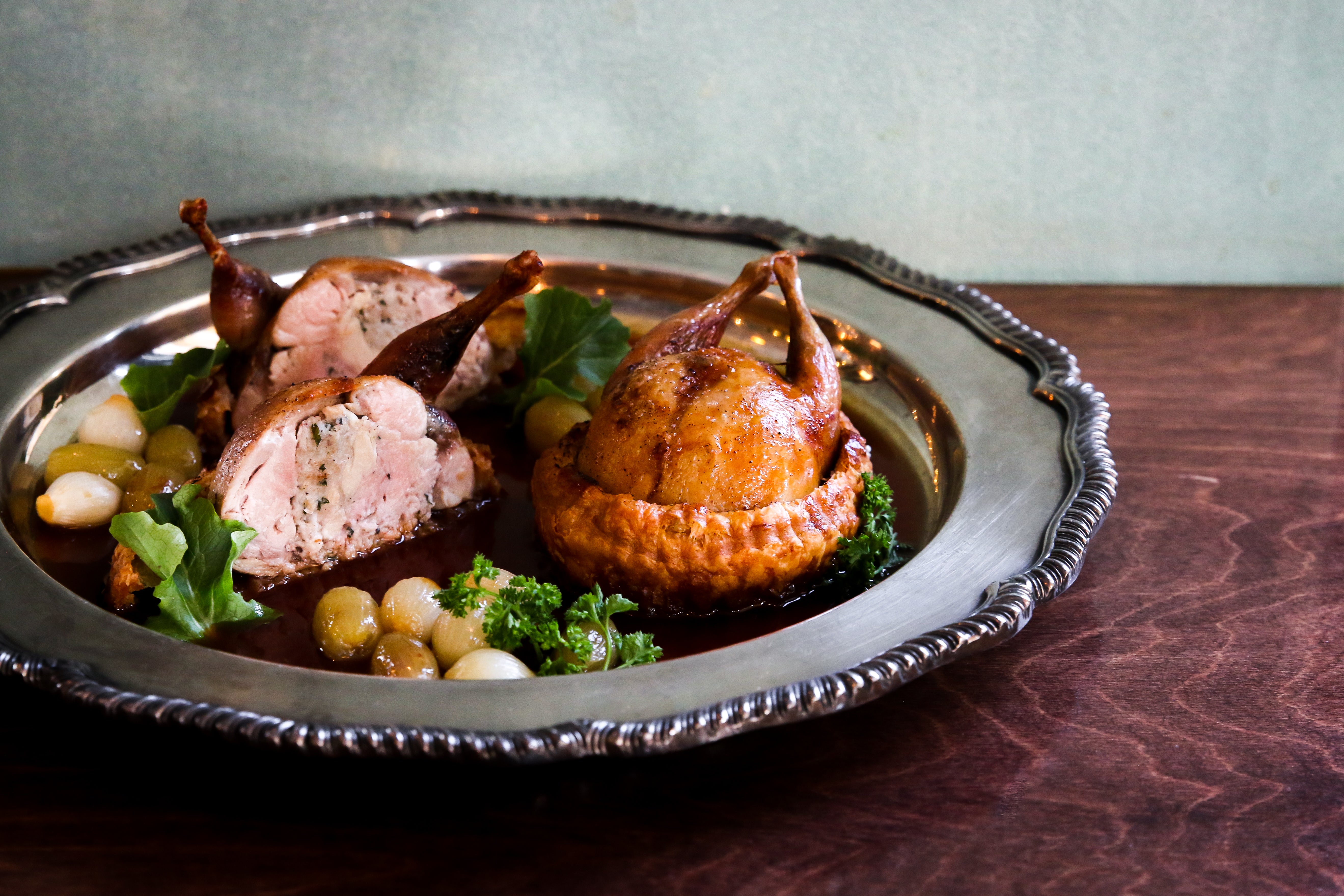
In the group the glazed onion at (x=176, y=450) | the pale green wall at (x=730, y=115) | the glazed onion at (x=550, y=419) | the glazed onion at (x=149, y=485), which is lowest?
the glazed onion at (x=149, y=485)

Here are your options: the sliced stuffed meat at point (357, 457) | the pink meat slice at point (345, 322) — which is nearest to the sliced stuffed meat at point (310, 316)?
the pink meat slice at point (345, 322)

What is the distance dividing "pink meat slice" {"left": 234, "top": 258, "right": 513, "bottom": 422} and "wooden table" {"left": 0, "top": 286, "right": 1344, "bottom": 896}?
1031 millimetres

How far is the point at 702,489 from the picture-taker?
227 cm

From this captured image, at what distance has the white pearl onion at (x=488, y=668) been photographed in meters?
2.01

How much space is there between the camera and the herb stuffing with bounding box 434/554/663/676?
2.07 metres

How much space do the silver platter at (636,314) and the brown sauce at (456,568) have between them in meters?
0.10

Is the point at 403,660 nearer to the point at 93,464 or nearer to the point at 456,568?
the point at 456,568

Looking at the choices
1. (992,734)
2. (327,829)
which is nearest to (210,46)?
(327,829)

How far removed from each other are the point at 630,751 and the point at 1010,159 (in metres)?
2.80

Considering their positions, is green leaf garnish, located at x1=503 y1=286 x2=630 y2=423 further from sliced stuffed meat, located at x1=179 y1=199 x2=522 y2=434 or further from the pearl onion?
the pearl onion

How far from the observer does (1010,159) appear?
3.81 meters

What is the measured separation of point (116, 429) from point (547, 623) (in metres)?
1.33

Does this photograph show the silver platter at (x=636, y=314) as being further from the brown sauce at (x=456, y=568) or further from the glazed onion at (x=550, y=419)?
the glazed onion at (x=550, y=419)

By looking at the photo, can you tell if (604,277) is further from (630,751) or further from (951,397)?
(630,751)
